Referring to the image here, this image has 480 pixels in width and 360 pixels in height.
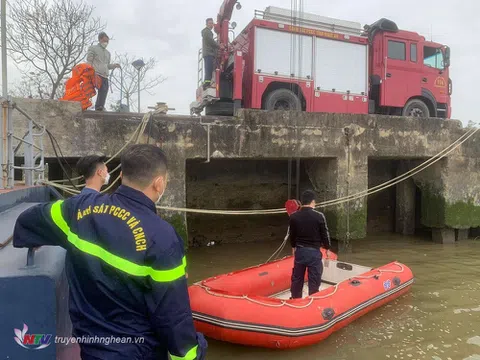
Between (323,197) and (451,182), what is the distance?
322 centimetres

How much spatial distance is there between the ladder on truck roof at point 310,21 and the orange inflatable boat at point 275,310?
6.77 meters

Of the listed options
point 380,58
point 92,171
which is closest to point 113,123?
point 92,171

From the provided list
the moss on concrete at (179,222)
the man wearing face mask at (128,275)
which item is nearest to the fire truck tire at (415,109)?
the moss on concrete at (179,222)

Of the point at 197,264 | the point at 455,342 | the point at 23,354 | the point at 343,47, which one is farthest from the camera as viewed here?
the point at 343,47

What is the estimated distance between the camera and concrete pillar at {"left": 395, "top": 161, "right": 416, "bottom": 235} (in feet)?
33.4

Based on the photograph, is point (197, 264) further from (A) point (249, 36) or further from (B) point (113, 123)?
(A) point (249, 36)

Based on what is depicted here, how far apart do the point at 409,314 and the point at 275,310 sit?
86.2 inches

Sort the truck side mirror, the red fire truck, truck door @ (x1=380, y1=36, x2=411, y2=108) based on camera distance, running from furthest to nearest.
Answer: the truck side mirror → truck door @ (x1=380, y1=36, x2=411, y2=108) → the red fire truck

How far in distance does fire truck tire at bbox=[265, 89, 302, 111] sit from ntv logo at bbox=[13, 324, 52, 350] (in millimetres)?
8527

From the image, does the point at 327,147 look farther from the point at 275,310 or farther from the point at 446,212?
the point at 275,310

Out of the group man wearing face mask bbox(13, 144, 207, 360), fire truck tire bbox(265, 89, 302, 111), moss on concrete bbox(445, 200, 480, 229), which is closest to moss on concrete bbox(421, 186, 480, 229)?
moss on concrete bbox(445, 200, 480, 229)

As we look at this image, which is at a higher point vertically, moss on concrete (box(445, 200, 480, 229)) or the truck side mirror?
the truck side mirror

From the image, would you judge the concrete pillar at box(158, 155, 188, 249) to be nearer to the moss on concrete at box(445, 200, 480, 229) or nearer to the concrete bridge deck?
the concrete bridge deck

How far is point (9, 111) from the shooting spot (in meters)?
3.54
